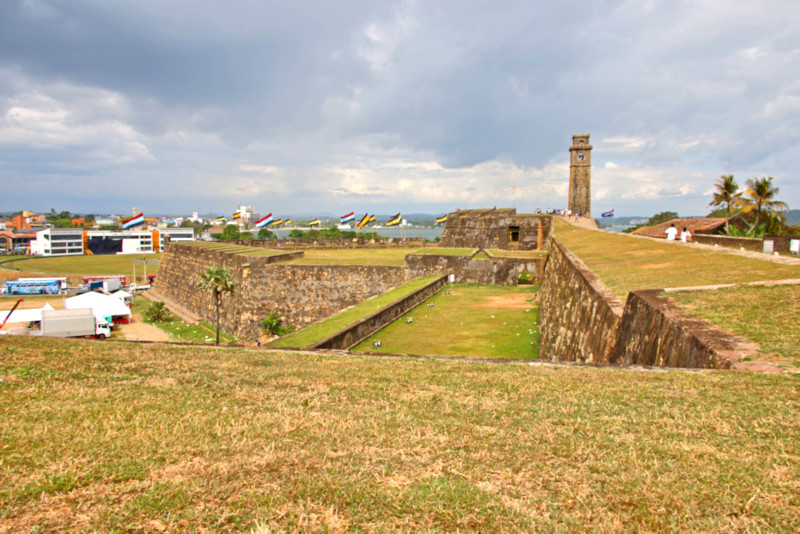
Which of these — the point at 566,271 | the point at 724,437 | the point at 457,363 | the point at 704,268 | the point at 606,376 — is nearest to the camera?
the point at 724,437

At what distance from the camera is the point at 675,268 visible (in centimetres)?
800

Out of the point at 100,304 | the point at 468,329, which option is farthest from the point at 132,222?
the point at 468,329

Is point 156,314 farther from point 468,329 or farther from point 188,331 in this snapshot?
point 468,329

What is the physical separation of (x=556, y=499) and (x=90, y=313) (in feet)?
75.2

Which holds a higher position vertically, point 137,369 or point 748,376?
point 748,376

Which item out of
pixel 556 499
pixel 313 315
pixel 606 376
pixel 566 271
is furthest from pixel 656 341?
pixel 313 315

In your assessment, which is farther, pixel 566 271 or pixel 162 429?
pixel 566 271

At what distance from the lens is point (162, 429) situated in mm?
2832

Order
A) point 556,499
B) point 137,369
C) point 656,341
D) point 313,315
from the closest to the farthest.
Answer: point 556,499 < point 137,369 < point 656,341 < point 313,315

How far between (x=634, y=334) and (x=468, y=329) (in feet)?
20.5

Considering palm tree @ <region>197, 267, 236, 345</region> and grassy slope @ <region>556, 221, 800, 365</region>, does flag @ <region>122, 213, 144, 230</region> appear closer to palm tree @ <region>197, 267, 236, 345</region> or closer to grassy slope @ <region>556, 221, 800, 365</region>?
palm tree @ <region>197, 267, 236, 345</region>

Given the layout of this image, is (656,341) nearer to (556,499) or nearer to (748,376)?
(748,376)

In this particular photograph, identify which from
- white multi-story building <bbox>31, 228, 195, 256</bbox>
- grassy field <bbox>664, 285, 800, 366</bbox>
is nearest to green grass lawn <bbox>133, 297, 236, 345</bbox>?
grassy field <bbox>664, 285, 800, 366</bbox>

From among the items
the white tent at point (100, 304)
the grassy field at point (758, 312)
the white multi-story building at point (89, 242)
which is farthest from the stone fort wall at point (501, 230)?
the white multi-story building at point (89, 242)
